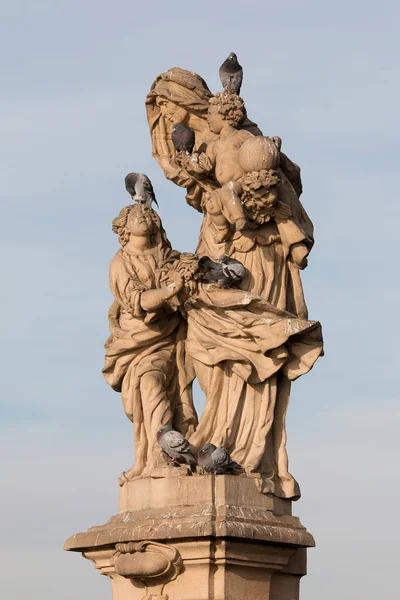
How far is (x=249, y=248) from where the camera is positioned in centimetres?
2195

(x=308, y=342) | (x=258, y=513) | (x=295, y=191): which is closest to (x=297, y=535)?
(x=258, y=513)

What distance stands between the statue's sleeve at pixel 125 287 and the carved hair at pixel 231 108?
1.72 meters

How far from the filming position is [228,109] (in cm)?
2233

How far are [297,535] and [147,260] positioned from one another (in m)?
3.00

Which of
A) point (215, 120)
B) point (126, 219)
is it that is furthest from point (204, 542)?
point (215, 120)

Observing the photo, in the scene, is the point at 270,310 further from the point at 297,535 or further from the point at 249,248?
the point at 297,535

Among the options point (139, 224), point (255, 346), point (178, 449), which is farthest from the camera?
point (139, 224)

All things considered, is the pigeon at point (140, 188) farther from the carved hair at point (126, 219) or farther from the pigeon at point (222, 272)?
the pigeon at point (222, 272)

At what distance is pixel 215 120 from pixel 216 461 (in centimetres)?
349

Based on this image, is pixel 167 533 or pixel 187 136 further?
pixel 187 136

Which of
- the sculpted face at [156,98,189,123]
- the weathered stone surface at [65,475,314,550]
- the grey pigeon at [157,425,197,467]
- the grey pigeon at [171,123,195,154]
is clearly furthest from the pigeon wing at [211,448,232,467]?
the sculpted face at [156,98,189,123]

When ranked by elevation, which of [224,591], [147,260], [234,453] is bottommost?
[224,591]

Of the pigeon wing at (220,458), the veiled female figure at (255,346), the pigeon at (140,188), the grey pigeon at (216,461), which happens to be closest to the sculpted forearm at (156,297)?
the veiled female figure at (255,346)

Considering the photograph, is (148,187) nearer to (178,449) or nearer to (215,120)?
(215,120)
